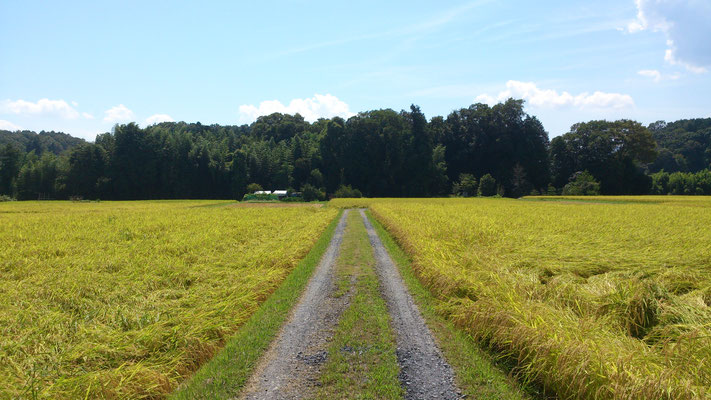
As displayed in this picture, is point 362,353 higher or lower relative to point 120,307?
lower

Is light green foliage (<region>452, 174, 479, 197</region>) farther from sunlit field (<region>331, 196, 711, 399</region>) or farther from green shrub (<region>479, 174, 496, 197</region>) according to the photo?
sunlit field (<region>331, 196, 711, 399</region>)

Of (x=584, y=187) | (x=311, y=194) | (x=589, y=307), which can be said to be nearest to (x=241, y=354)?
(x=589, y=307)

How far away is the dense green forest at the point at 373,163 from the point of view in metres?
83.8

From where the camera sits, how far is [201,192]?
89250 millimetres

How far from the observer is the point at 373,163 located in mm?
88188

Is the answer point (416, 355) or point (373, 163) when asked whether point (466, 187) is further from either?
point (416, 355)

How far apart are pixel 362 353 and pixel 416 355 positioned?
0.84 m

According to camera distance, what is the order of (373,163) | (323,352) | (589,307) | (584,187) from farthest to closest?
(373,163)
(584,187)
(589,307)
(323,352)

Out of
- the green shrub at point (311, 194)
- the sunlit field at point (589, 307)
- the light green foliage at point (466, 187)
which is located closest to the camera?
the sunlit field at point (589, 307)

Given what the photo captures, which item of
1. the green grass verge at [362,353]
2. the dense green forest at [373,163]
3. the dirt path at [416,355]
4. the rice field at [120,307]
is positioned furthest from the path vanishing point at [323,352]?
the dense green forest at [373,163]

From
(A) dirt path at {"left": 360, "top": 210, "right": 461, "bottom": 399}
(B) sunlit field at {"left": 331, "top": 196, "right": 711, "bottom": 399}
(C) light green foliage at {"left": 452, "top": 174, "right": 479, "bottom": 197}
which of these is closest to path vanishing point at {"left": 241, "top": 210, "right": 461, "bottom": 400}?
(A) dirt path at {"left": 360, "top": 210, "right": 461, "bottom": 399}

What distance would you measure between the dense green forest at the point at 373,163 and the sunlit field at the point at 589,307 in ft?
223

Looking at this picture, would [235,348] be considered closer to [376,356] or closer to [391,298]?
[376,356]

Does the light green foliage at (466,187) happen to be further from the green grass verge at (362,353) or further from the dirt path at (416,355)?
the dirt path at (416,355)
